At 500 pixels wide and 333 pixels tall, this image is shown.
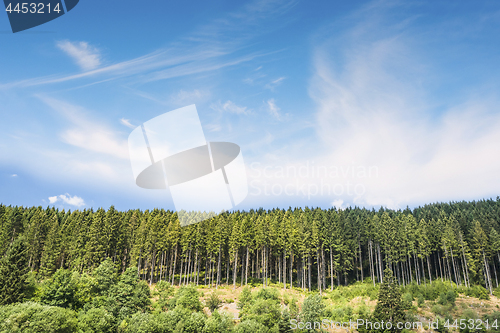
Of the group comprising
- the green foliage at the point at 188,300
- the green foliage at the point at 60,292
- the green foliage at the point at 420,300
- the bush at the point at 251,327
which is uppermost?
the green foliage at the point at 60,292

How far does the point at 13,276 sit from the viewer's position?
120 feet

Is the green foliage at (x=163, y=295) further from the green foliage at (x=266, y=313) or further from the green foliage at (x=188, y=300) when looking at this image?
the green foliage at (x=266, y=313)

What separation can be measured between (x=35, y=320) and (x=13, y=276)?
12.8 m

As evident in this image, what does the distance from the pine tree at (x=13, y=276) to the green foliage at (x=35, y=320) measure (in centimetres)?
813

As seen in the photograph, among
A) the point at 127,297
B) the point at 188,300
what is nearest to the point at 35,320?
the point at 127,297

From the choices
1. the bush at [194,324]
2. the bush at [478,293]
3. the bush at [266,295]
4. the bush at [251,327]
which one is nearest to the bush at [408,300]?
the bush at [478,293]

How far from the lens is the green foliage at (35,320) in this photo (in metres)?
27.0

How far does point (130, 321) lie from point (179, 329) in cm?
650

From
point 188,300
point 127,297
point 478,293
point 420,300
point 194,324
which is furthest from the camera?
point 478,293

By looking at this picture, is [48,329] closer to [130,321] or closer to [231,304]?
[130,321]

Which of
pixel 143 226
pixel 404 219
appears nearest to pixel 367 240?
pixel 404 219

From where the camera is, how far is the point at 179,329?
32.7 meters

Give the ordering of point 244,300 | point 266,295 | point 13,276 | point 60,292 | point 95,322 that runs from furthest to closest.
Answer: point 266,295 → point 244,300 → point 13,276 → point 60,292 → point 95,322

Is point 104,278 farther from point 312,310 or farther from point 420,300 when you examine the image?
point 420,300
